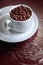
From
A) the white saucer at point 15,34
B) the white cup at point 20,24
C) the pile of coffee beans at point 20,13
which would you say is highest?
the pile of coffee beans at point 20,13

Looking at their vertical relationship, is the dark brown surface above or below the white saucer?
below

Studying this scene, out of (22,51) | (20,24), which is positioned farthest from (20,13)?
(22,51)

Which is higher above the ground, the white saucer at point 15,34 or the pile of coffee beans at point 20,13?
the pile of coffee beans at point 20,13

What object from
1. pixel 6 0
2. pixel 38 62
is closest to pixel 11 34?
pixel 38 62

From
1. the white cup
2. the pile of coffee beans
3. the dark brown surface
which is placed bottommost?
the dark brown surface

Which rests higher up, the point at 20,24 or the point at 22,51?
the point at 20,24

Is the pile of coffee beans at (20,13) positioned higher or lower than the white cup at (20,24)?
higher

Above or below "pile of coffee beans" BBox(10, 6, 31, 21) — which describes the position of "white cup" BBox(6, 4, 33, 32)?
below

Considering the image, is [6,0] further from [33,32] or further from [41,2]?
[33,32]

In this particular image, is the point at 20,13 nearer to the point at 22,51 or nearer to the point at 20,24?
the point at 20,24
